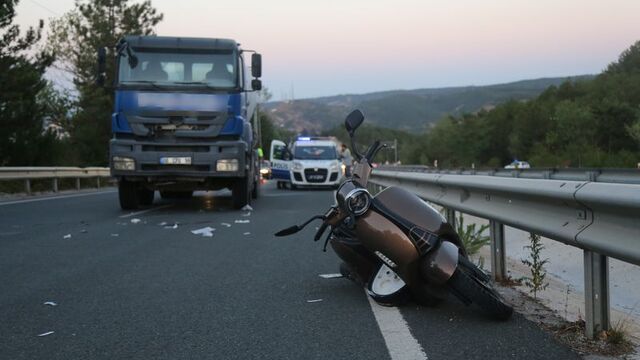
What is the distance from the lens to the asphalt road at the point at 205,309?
136 inches

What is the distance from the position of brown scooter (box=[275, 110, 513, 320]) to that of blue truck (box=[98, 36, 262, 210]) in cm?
733

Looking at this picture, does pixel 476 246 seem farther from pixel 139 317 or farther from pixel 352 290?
pixel 139 317

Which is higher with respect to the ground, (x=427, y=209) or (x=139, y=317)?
(x=427, y=209)

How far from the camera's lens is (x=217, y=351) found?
3.42m

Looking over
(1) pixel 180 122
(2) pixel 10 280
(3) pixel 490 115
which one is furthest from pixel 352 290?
(3) pixel 490 115

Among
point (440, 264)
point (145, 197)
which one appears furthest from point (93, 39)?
point (440, 264)

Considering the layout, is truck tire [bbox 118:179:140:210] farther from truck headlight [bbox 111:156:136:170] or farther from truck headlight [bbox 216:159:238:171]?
truck headlight [bbox 216:159:238:171]

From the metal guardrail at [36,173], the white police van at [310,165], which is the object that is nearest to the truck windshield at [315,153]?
the white police van at [310,165]

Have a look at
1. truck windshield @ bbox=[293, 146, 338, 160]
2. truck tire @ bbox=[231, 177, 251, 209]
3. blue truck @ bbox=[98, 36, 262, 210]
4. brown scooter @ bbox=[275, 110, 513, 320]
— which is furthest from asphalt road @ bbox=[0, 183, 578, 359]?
truck windshield @ bbox=[293, 146, 338, 160]

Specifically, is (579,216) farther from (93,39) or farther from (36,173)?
(93,39)

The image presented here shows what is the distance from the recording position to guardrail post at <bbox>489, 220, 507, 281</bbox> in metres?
5.10

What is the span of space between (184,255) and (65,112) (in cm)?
4240

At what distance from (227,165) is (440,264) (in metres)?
8.17

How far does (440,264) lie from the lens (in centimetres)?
386
